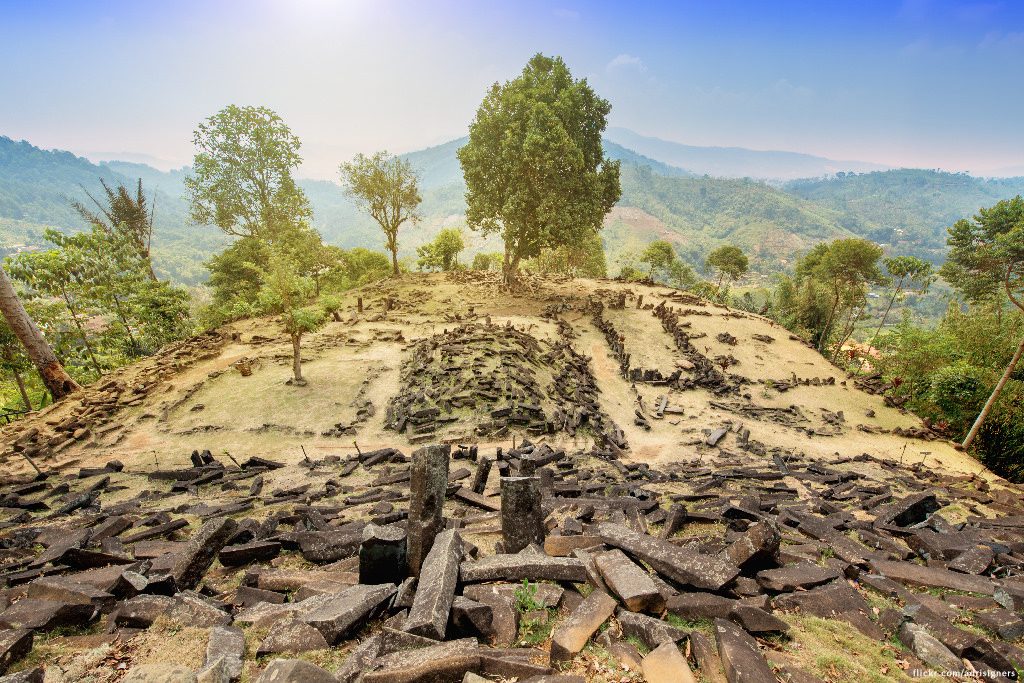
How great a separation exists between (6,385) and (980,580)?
42504 millimetres

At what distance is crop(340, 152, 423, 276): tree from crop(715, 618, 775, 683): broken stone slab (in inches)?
1503

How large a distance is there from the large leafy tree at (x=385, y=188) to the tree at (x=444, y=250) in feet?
30.0

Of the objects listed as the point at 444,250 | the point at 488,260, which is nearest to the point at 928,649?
the point at 444,250

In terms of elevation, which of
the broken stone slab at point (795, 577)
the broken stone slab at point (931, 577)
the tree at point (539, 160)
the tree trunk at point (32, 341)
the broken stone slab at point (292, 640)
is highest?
the tree at point (539, 160)

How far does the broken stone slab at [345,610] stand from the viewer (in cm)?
371

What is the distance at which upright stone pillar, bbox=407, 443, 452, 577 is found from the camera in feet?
15.6

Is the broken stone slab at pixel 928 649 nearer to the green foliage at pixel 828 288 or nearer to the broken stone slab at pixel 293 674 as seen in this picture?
the broken stone slab at pixel 293 674

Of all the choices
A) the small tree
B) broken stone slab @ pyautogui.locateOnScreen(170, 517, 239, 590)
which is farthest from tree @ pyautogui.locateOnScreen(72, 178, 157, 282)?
broken stone slab @ pyautogui.locateOnScreen(170, 517, 239, 590)

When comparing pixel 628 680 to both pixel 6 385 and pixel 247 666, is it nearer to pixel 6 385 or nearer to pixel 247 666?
pixel 247 666

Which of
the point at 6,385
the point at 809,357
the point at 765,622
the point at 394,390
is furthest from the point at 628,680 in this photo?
the point at 6,385

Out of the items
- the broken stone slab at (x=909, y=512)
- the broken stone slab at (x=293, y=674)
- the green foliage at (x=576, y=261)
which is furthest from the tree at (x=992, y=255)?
the green foliage at (x=576, y=261)

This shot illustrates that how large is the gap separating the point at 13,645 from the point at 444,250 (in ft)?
156

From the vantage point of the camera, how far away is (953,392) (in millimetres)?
18859

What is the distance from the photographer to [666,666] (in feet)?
10.7
